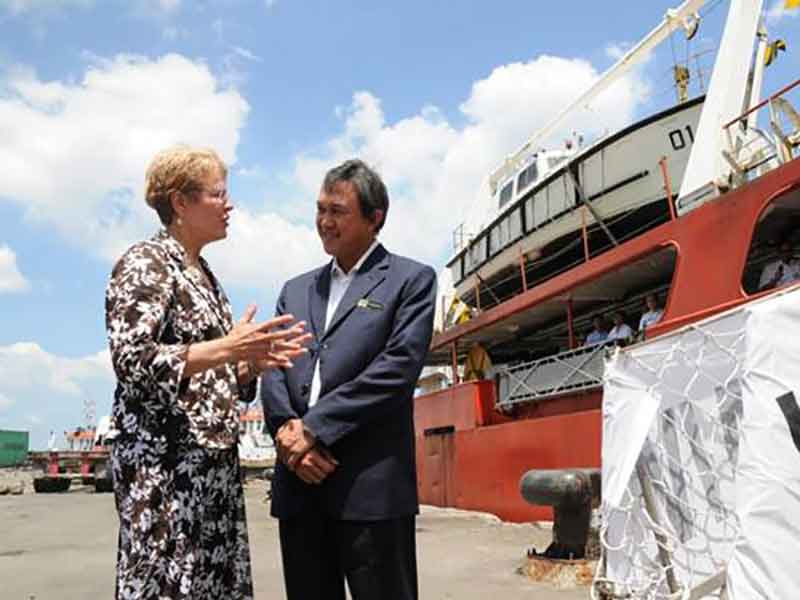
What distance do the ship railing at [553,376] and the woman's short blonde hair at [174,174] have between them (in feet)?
21.3

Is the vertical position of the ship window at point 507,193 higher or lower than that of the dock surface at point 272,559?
higher

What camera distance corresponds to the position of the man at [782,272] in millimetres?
6289

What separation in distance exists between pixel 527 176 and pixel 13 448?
4899cm

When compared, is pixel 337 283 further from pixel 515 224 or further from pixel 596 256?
pixel 515 224

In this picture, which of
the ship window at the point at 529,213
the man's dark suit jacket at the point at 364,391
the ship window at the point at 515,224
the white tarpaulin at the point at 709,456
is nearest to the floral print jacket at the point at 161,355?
the man's dark suit jacket at the point at 364,391

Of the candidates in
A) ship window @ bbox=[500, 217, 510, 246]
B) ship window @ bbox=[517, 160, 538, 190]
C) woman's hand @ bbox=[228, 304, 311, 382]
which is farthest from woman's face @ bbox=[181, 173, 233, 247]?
ship window @ bbox=[517, 160, 538, 190]

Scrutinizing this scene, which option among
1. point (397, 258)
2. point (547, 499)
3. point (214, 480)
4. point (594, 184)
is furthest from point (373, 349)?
point (594, 184)

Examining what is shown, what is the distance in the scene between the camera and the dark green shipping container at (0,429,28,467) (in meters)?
51.3

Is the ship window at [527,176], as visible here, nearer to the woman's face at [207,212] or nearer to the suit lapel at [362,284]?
the suit lapel at [362,284]

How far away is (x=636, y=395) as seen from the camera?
11.3ft

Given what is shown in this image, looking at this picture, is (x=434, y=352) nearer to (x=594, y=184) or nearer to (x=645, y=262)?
(x=594, y=184)

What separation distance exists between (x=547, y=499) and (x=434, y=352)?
10.7 m

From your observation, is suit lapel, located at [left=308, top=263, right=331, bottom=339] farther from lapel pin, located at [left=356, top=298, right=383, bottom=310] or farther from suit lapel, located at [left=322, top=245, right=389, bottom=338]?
lapel pin, located at [left=356, top=298, right=383, bottom=310]

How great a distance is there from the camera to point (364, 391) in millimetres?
2160
